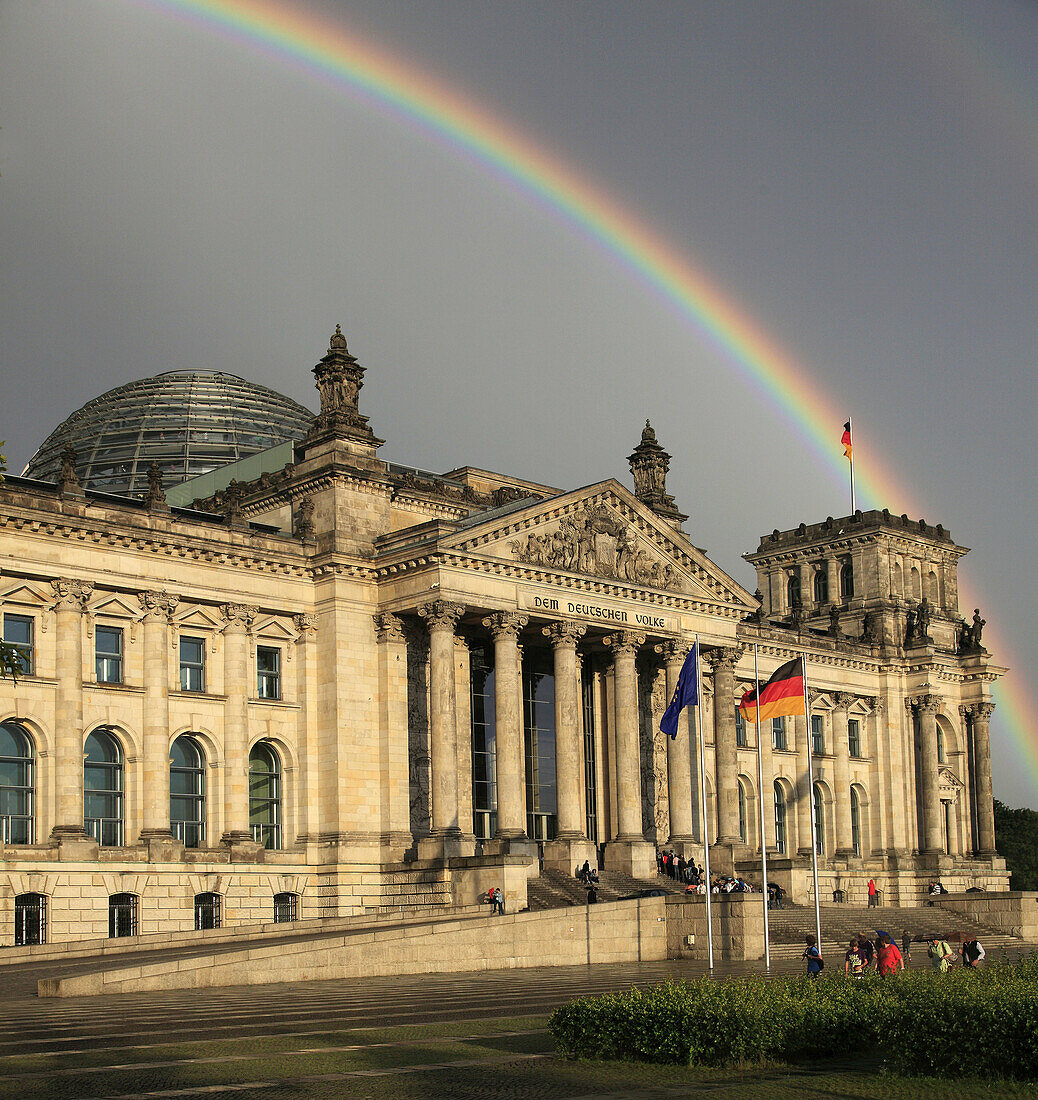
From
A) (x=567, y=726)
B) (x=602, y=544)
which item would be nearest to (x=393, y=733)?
(x=567, y=726)

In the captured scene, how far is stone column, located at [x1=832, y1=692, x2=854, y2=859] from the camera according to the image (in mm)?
91375

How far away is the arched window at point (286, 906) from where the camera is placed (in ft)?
202

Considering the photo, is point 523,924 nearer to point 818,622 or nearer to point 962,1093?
point 962,1093

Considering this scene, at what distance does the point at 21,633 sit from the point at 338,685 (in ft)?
43.5

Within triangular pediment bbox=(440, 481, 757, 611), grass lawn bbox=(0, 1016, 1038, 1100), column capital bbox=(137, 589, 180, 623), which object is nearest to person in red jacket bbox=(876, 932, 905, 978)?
grass lawn bbox=(0, 1016, 1038, 1100)

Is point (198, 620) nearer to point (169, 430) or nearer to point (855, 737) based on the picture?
point (169, 430)

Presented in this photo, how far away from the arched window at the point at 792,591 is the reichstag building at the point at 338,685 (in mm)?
20077

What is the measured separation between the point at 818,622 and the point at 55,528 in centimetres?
5850

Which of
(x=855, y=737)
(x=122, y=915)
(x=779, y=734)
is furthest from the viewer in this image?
(x=855, y=737)

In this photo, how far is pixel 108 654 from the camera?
58.6 metres

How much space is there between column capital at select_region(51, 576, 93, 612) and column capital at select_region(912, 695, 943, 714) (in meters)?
56.3

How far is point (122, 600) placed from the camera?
59.0 m

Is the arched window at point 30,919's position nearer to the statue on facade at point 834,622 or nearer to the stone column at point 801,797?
the stone column at point 801,797

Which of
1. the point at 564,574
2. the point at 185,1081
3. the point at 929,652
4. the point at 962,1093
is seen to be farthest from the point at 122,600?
the point at 929,652
